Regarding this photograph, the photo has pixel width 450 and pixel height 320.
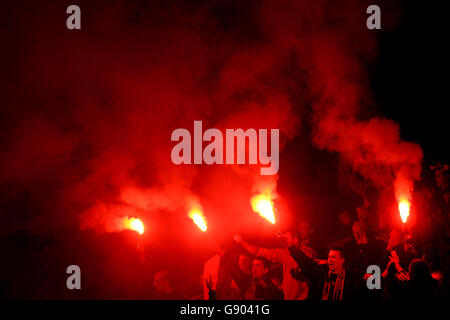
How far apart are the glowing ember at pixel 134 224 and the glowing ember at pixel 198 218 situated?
36.8 inches

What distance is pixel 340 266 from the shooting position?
14.6 ft

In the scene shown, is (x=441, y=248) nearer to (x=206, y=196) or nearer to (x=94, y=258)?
(x=206, y=196)

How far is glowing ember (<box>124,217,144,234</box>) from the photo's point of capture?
23.1ft

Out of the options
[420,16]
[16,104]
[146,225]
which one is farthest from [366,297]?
[16,104]

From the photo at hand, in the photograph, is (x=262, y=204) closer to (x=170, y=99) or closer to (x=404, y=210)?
(x=404, y=210)

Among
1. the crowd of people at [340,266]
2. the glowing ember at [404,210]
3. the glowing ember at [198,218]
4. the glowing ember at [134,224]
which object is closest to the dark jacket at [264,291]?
the crowd of people at [340,266]

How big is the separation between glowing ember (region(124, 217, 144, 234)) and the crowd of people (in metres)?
1.39

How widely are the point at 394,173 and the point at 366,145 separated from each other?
701 mm

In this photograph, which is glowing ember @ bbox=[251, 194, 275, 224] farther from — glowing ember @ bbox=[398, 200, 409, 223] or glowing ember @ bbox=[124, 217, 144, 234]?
glowing ember @ bbox=[124, 217, 144, 234]

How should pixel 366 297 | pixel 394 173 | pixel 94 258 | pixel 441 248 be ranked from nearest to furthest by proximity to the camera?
1. pixel 366 297
2. pixel 441 248
3. pixel 394 173
4. pixel 94 258

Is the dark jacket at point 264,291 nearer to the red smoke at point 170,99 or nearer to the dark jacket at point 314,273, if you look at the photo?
the dark jacket at point 314,273

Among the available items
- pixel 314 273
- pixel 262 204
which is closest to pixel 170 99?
pixel 262 204

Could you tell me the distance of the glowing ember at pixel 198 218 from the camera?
259 inches
